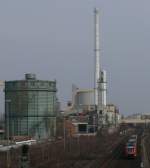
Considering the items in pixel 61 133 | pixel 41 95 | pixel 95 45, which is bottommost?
pixel 61 133

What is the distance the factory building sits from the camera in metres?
131

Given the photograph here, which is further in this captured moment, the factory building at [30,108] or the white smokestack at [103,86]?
the white smokestack at [103,86]

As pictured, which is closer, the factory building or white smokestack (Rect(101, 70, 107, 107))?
the factory building

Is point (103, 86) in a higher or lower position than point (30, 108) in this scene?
higher

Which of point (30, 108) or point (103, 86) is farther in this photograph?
point (103, 86)

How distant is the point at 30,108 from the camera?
5221 inches

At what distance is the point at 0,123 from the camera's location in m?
158

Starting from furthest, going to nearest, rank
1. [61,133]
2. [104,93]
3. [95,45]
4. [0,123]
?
[104,93] → [95,45] → [0,123] → [61,133]

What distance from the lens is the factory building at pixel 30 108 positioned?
131 m

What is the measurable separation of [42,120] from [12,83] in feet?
40.2

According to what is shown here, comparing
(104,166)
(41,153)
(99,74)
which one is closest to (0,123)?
(99,74)

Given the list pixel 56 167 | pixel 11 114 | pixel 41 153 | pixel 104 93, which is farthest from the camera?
pixel 104 93

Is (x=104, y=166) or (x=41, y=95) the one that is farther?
(x=41, y=95)

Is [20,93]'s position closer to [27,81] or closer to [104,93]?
[27,81]
